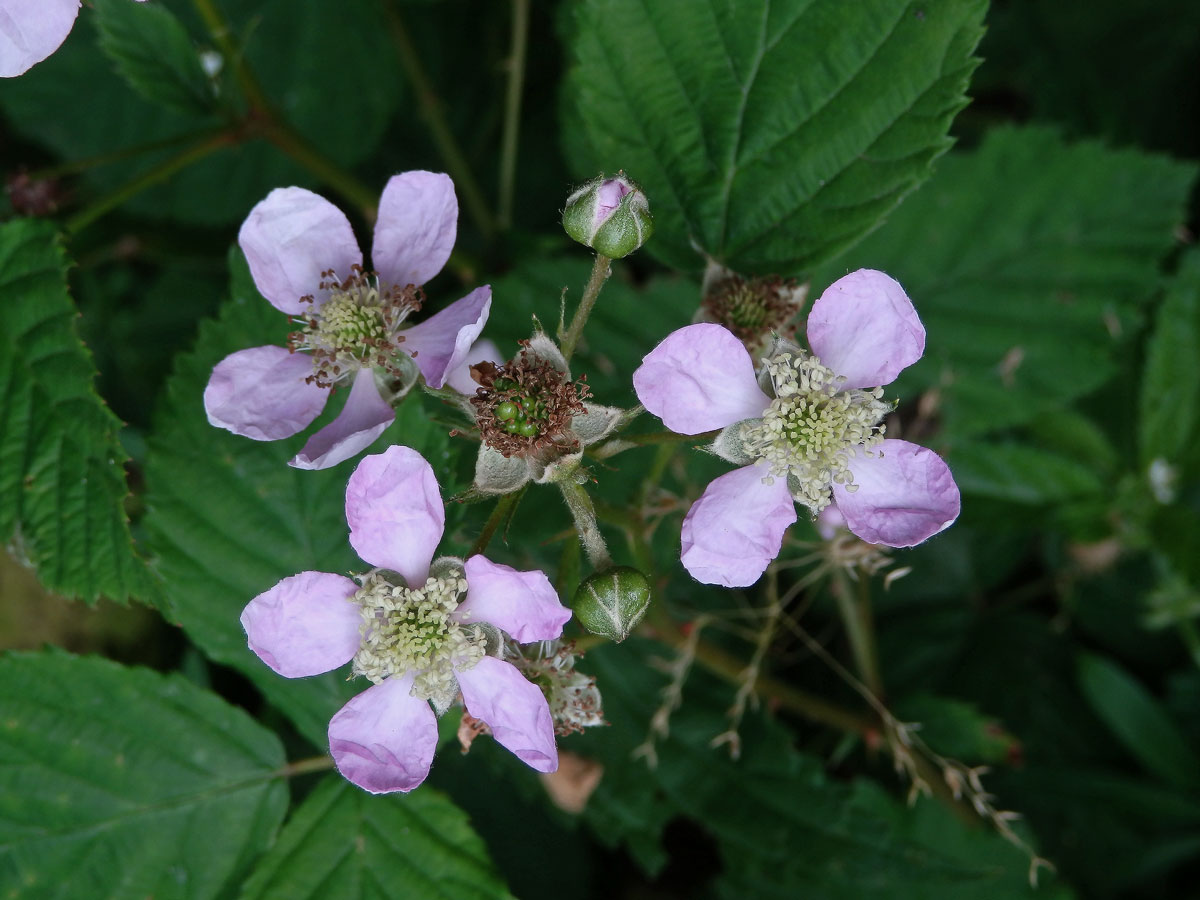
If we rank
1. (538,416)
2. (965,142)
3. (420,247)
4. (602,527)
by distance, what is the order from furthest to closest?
(965,142) < (602,527) < (420,247) < (538,416)

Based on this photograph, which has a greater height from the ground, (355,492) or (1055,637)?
(1055,637)

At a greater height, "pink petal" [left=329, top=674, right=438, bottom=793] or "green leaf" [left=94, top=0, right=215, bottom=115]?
"green leaf" [left=94, top=0, right=215, bottom=115]

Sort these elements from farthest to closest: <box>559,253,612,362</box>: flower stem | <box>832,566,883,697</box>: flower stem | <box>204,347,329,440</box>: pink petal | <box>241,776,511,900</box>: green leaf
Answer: <box>832,566,883,697</box>: flower stem, <box>241,776,511,900</box>: green leaf, <box>204,347,329,440</box>: pink petal, <box>559,253,612,362</box>: flower stem

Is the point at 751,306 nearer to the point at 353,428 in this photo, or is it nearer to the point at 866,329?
the point at 866,329

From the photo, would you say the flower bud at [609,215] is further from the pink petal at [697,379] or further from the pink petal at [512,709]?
the pink petal at [512,709]

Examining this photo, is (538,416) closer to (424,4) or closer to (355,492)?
(355,492)

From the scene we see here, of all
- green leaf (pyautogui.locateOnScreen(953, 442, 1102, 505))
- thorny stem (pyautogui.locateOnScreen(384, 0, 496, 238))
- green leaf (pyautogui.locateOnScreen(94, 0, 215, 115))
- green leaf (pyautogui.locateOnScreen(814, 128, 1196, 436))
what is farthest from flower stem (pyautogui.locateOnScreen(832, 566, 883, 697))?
green leaf (pyautogui.locateOnScreen(94, 0, 215, 115))

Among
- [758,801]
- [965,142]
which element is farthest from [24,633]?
[965,142]

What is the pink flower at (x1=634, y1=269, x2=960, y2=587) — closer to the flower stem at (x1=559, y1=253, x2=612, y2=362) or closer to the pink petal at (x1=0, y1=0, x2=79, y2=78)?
the flower stem at (x1=559, y1=253, x2=612, y2=362)
